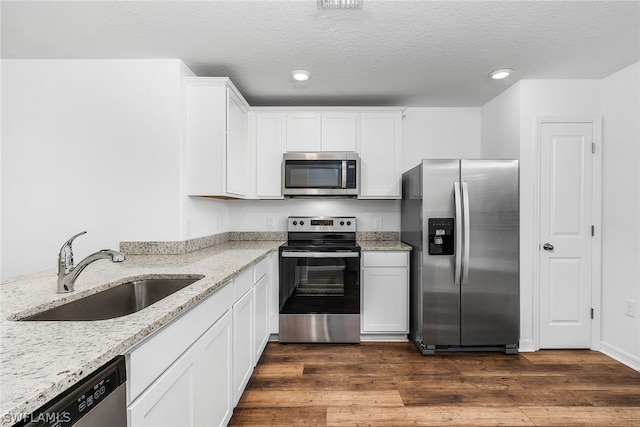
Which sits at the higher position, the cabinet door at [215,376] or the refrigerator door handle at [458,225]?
the refrigerator door handle at [458,225]

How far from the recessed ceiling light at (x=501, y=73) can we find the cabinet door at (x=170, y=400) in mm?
3039

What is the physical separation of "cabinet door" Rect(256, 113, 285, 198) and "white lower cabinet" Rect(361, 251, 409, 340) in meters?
1.22

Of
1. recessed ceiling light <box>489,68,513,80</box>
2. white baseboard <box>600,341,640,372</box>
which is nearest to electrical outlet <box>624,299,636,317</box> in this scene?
white baseboard <box>600,341,640,372</box>

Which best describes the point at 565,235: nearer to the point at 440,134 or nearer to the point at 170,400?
the point at 440,134

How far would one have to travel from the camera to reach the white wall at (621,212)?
2537mm

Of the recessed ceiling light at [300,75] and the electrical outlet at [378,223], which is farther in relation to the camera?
the electrical outlet at [378,223]

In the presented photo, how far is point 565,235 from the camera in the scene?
9.31ft

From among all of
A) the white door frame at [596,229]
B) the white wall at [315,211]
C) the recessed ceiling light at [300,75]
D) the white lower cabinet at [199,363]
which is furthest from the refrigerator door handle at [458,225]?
the white lower cabinet at [199,363]

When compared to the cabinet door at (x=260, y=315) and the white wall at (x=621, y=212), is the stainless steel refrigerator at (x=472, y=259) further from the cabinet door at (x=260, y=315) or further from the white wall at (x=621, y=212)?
the cabinet door at (x=260, y=315)

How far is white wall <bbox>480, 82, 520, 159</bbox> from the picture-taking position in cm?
292

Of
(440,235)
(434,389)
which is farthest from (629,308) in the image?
(434,389)

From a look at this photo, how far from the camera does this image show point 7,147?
7.88 ft

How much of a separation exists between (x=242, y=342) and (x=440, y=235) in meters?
1.83

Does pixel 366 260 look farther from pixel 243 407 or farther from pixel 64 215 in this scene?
pixel 64 215
